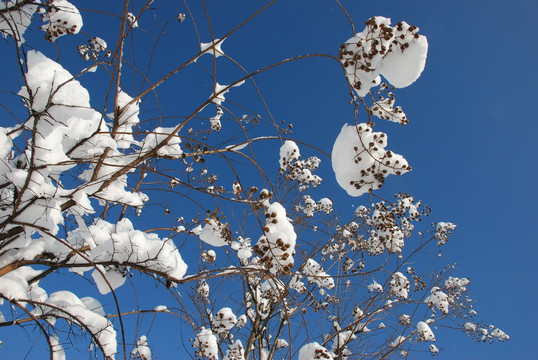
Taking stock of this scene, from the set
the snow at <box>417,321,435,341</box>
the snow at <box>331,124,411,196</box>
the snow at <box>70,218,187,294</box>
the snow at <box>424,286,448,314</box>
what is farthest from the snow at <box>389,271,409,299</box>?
the snow at <box>70,218,187,294</box>

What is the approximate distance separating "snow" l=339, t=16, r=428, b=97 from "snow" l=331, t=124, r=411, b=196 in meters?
0.25

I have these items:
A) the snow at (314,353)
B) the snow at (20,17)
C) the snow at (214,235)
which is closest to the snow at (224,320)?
the snow at (314,353)

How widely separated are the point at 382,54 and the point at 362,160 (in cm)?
54

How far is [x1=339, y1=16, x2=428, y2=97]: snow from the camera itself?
1565 mm

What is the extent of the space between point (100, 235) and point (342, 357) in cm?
548

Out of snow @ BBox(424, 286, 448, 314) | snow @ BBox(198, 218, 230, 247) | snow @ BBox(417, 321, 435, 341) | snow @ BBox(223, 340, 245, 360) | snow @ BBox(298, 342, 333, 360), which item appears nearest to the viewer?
snow @ BBox(198, 218, 230, 247)

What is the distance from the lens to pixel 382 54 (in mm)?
1577

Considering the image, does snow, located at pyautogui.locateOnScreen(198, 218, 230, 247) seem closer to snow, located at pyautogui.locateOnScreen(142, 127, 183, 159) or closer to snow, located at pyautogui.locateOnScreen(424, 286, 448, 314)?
snow, located at pyautogui.locateOnScreen(142, 127, 183, 159)

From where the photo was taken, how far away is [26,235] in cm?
159

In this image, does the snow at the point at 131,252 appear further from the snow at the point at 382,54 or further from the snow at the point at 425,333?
the snow at the point at 425,333

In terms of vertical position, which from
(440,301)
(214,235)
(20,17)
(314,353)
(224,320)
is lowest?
(314,353)

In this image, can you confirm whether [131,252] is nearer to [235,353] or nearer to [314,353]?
[314,353]

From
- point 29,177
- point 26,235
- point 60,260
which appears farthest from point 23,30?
point 60,260

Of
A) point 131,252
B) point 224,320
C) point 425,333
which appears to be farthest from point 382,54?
point 425,333
